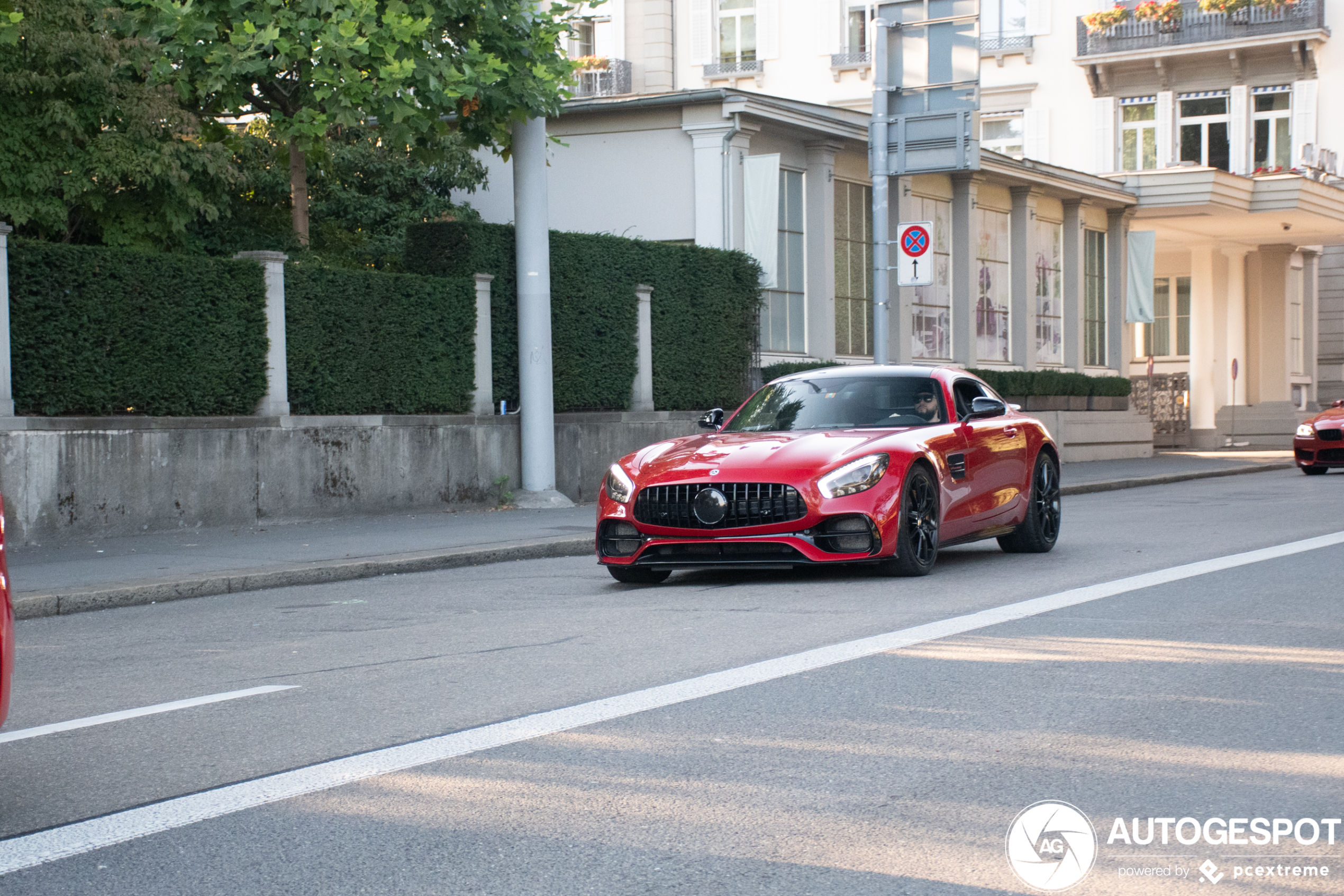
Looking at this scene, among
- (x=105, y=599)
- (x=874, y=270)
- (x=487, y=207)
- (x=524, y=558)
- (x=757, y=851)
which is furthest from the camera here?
(x=487, y=207)

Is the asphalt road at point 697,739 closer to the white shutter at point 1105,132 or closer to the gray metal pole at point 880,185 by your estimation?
the gray metal pole at point 880,185

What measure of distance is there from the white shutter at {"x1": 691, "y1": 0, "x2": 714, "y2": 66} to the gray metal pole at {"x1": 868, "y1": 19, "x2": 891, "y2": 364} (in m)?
24.9

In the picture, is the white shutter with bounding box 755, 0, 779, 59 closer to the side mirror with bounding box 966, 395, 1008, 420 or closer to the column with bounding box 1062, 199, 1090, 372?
the column with bounding box 1062, 199, 1090, 372

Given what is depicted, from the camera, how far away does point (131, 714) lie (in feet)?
20.8

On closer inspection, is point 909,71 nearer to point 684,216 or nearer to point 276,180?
point 684,216

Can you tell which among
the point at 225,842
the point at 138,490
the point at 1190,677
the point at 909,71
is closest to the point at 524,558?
the point at 138,490

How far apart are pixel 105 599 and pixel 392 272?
7.51 m

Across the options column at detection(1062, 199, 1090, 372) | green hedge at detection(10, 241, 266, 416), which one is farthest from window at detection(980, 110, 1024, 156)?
green hedge at detection(10, 241, 266, 416)

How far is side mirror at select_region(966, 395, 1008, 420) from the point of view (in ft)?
37.0

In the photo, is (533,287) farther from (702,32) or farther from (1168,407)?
(702,32)

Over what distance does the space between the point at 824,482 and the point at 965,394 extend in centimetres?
234

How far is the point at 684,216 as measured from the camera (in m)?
23.1

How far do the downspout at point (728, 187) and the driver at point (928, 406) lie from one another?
11614 millimetres

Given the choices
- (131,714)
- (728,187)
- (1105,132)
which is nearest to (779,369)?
(728,187)
